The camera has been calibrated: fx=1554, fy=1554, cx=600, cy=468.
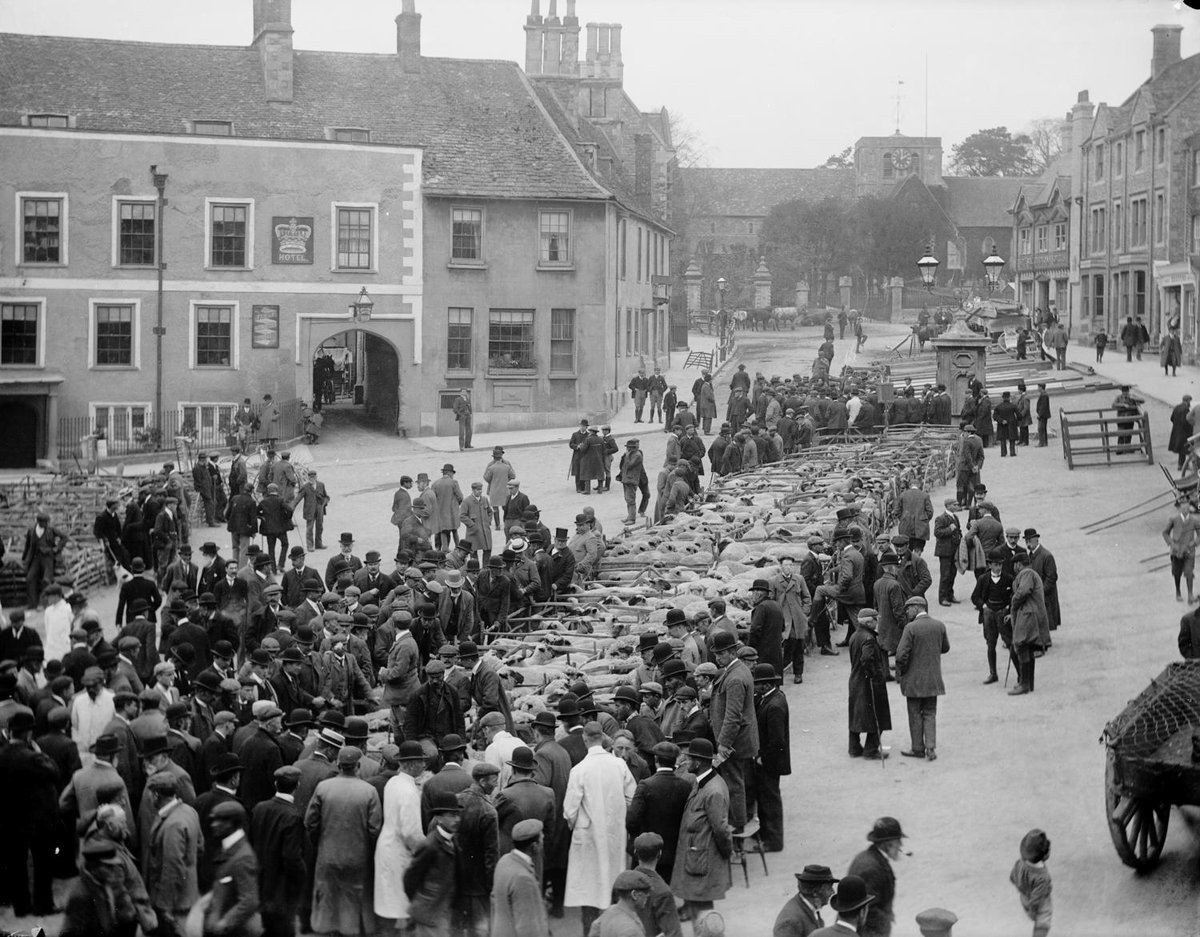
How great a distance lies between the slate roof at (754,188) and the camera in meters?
106

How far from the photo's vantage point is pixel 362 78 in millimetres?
43969

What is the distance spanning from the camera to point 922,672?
1491 cm

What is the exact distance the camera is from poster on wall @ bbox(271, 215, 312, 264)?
1608 inches

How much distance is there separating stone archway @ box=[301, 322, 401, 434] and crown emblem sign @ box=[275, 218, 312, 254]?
7.07ft

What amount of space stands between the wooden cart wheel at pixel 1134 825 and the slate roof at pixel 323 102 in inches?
1288

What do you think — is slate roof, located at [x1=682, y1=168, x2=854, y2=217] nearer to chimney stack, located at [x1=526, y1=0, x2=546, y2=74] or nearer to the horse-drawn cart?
chimney stack, located at [x1=526, y1=0, x2=546, y2=74]

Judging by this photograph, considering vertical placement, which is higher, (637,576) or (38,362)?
(38,362)

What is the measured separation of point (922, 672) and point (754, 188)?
311 feet

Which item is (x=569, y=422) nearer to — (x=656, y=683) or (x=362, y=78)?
(x=362, y=78)

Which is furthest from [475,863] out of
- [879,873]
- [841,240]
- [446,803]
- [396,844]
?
[841,240]

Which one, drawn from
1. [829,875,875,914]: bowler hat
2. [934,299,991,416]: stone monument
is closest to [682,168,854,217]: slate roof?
[934,299,991,416]: stone monument

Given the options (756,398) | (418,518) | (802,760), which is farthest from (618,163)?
(802,760)

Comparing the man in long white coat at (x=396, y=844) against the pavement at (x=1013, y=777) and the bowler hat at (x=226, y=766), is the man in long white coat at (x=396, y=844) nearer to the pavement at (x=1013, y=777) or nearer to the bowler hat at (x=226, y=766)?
the bowler hat at (x=226, y=766)

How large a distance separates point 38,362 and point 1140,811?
34.1m
